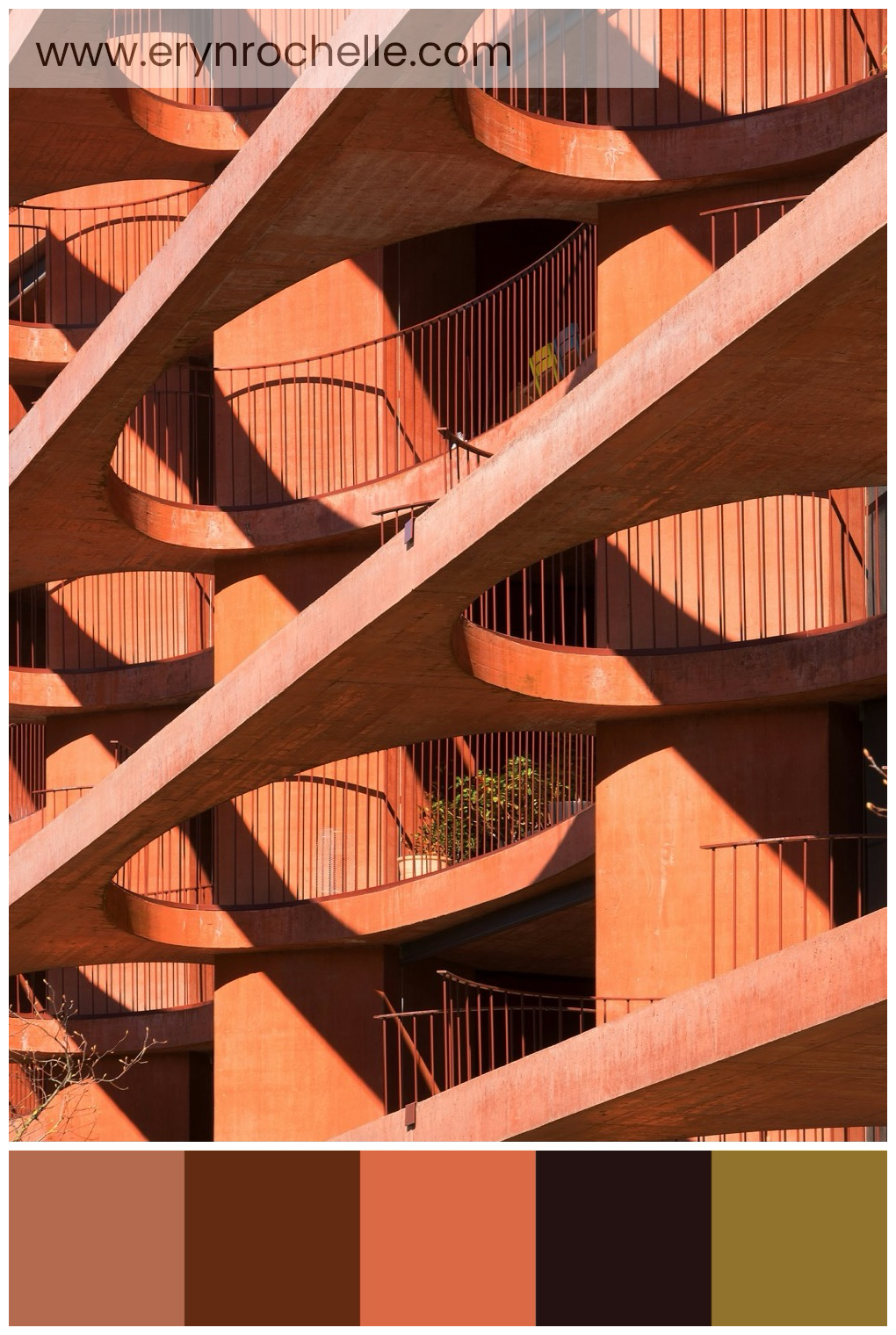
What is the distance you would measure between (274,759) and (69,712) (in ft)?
33.5

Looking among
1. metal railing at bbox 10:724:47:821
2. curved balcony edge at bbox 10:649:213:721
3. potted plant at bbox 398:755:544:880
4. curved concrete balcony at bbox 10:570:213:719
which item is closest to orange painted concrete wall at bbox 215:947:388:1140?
potted plant at bbox 398:755:544:880

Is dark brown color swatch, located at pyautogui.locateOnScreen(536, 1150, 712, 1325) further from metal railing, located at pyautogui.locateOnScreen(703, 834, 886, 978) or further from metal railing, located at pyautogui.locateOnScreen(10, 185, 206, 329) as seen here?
metal railing, located at pyautogui.locateOnScreen(10, 185, 206, 329)

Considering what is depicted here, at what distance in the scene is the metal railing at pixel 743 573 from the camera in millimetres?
16188

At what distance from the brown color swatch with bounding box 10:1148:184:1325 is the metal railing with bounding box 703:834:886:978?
26.1 ft

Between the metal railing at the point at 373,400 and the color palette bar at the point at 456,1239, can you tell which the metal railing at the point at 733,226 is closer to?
the metal railing at the point at 373,400

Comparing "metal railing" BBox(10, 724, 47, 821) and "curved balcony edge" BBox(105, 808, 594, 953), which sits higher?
"metal railing" BBox(10, 724, 47, 821)

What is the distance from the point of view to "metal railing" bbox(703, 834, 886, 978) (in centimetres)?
1588

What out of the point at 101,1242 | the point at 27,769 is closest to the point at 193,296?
the point at 101,1242

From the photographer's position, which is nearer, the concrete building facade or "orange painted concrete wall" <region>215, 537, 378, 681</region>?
the concrete building facade

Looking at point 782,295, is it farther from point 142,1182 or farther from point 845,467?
point 142,1182

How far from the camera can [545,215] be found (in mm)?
17719

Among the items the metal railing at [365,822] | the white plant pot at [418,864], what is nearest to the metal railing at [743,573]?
the metal railing at [365,822]

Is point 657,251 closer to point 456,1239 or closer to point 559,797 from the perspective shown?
point 559,797

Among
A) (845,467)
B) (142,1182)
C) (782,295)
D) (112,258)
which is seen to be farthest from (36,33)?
(142,1182)
